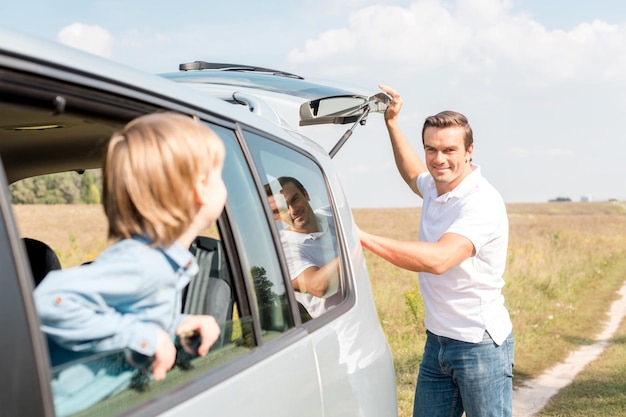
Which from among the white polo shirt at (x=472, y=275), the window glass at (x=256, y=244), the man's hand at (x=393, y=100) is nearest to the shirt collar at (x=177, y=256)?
the window glass at (x=256, y=244)

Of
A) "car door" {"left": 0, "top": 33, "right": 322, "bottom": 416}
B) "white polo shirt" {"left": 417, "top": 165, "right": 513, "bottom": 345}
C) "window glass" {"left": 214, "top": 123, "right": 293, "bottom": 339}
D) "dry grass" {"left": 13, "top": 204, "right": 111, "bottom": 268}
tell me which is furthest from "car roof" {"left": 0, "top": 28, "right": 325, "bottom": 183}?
"dry grass" {"left": 13, "top": 204, "right": 111, "bottom": 268}

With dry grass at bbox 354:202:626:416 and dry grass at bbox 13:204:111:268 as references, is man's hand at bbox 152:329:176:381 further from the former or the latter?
dry grass at bbox 13:204:111:268

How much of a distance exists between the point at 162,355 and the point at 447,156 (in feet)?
8.65

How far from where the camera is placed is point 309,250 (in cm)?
283

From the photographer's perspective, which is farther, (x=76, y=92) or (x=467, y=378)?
(x=467, y=378)

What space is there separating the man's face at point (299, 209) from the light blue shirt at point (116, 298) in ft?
3.31

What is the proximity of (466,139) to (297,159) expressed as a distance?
4.82ft

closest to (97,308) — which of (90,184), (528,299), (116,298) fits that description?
(116,298)

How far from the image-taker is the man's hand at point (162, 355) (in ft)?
5.60

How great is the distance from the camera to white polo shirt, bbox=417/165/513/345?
12.8ft

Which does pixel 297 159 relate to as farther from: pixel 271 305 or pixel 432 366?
pixel 432 366

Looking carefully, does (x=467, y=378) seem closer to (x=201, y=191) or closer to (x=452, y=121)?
(x=452, y=121)

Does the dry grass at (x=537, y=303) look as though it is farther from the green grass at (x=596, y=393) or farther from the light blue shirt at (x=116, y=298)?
the light blue shirt at (x=116, y=298)

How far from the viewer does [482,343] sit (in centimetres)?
388
